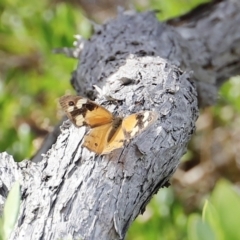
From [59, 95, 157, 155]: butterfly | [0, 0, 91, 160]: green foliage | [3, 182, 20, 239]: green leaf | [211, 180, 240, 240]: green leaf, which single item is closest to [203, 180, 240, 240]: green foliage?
[211, 180, 240, 240]: green leaf

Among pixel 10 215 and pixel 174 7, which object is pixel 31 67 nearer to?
pixel 174 7

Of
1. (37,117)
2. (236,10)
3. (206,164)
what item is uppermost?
(236,10)

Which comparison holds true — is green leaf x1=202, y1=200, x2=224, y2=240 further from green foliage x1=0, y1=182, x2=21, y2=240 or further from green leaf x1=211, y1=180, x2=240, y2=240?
green foliage x1=0, y1=182, x2=21, y2=240

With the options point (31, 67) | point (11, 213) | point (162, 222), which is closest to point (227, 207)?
point (11, 213)

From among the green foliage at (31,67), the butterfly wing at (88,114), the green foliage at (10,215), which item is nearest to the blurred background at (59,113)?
the green foliage at (31,67)

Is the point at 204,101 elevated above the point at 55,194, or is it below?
below

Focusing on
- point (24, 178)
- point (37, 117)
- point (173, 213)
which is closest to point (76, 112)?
point (24, 178)

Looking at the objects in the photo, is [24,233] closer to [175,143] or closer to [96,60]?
[175,143]

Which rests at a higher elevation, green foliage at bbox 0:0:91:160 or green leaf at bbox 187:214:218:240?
green leaf at bbox 187:214:218:240
